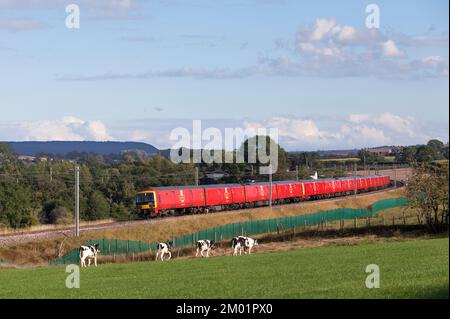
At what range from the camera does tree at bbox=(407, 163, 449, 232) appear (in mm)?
52469

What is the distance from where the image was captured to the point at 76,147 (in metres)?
148

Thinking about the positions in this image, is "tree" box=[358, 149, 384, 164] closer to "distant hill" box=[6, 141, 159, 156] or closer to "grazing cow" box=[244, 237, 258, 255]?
"distant hill" box=[6, 141, 159, 156]

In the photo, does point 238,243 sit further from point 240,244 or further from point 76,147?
point 76,147

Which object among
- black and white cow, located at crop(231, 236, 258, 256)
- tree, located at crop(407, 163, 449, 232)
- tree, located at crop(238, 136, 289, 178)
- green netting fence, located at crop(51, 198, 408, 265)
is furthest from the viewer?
tree, located at crop(238, 136, 289, 178)

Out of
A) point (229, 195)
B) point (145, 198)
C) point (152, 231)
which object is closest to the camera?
point (152, 231)

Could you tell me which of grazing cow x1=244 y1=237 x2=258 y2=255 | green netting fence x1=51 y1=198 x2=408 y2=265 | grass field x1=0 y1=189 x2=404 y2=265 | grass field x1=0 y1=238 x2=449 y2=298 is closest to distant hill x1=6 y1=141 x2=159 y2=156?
grass field x1=0 y1=189 x2=404 y2=265

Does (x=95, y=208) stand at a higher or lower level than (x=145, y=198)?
lower

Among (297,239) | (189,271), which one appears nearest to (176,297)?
(189,271)

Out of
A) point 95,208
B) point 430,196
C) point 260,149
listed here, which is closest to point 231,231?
point 430,196

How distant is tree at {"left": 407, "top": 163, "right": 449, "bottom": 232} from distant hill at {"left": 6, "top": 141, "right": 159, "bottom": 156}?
247 ft

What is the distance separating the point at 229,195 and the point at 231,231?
23.8m

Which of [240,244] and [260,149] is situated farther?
[260,149]

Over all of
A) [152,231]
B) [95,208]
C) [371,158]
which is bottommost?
[152,231]
